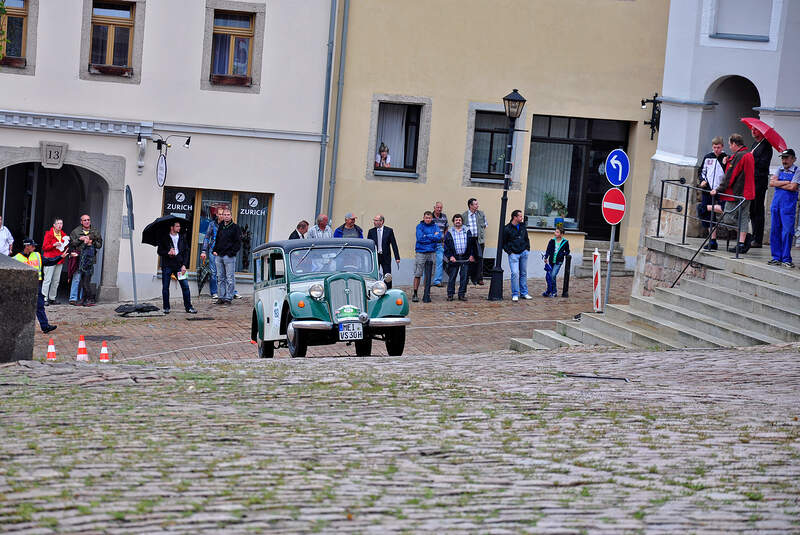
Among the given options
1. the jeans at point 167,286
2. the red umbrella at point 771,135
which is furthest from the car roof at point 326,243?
the jeans at point 167,286

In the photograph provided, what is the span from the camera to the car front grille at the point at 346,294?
15.1 metres

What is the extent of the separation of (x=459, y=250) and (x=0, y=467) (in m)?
17.0

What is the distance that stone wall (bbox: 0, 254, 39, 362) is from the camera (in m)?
11.1

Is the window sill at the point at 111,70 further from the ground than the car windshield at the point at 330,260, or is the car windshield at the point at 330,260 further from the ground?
the window sill at the point at 111,70

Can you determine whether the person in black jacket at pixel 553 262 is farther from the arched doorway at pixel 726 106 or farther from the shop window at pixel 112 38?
the shop window at pixel 112 38

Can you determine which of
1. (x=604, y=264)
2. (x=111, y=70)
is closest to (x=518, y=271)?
(x=604, y=264)

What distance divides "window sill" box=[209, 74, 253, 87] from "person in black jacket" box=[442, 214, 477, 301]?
18.0 ft

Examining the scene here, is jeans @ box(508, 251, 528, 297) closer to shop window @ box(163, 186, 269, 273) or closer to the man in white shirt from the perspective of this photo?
shop window @ box(163, 186, 269, 273)

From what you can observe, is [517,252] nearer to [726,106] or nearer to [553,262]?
[553,262]

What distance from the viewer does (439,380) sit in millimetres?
11031

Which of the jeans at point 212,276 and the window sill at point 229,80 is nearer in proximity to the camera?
the jeans at point 212,276

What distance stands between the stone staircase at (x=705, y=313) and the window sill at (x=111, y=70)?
11520 mm

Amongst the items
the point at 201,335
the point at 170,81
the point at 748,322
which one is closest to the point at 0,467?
the point at 748,322

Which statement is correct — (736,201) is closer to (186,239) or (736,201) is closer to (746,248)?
(746,248)
